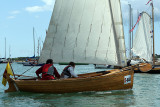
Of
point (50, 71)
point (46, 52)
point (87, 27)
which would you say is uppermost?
point (87, 27)

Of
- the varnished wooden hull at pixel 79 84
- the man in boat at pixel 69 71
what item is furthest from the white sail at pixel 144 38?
the man in boat at pixel 69 71

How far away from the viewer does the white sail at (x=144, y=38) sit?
152 ft

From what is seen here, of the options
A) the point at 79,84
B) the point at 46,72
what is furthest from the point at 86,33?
the point at 46,72

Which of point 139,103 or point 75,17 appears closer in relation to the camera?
point 139,103

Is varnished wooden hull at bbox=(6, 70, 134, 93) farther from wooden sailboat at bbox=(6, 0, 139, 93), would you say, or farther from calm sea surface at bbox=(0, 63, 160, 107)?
calm sea surface at bbox=(0, 63, 160, 107)

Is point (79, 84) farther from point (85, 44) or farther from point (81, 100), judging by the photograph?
point (85, 44)

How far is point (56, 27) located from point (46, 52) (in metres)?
1.57

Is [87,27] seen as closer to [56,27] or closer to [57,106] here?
[56,27]

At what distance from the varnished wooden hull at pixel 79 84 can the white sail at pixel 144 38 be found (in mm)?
30394

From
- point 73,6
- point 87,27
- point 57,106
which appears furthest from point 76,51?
point 57,106

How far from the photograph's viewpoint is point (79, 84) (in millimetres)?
16297

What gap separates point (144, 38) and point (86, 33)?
1246 inches

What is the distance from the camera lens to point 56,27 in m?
17.6

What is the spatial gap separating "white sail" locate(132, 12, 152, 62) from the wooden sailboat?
2995cm
